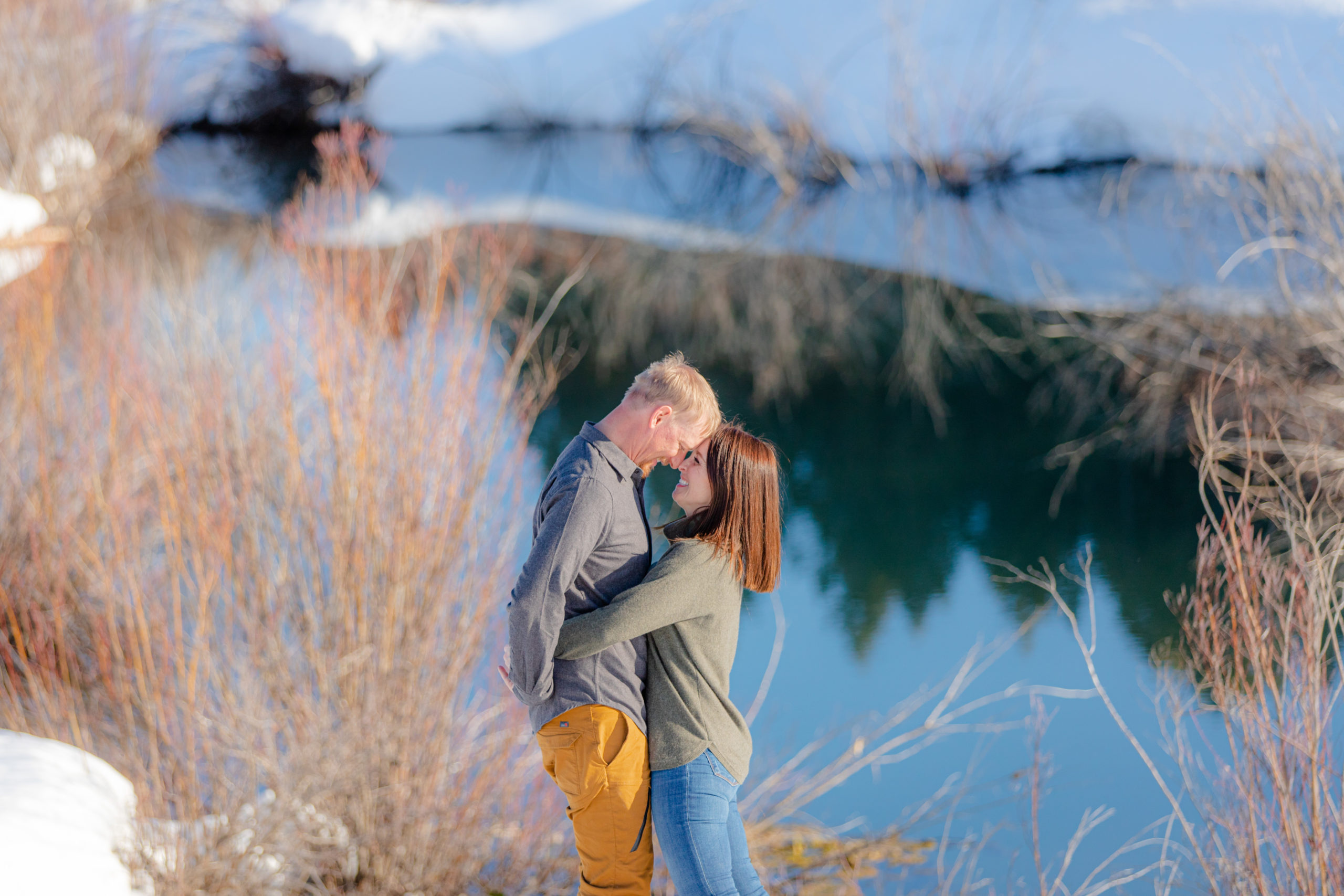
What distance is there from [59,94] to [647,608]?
9808 millimetres

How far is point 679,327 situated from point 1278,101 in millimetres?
4240

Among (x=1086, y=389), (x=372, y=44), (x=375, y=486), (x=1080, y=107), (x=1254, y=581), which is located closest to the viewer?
(x=1254, y=581)

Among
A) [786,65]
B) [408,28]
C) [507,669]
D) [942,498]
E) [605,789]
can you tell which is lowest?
[942,498]

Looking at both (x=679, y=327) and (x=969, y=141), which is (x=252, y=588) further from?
(x=969, y=141)

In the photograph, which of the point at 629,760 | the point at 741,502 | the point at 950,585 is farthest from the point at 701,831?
the point at 950,585

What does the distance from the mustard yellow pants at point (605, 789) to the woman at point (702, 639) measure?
44 millimetres

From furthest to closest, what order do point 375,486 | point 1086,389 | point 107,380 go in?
point 1086,389
point 107,380
point 375,486

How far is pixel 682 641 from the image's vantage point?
196 cm

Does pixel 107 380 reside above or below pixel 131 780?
above

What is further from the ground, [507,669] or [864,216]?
[864,216]

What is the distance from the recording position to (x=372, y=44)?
1416cm

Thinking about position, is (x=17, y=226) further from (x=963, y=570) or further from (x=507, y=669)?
(x=507, y=669)

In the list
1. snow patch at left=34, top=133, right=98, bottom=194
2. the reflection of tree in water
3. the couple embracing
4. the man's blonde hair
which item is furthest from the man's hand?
snow patch at left=34, top=133, right=98, bottom=194

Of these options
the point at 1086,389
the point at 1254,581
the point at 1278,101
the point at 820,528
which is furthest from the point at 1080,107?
the point at 1254,581
